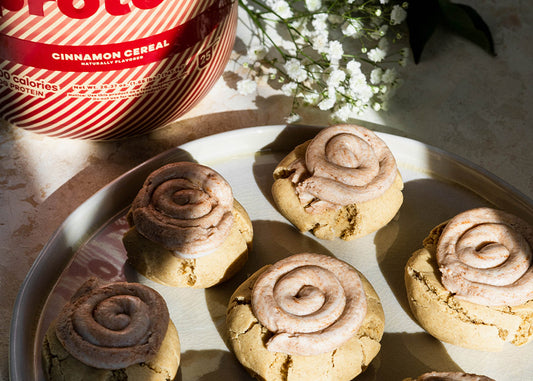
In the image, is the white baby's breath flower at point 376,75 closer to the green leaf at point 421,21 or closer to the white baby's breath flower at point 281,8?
the green leaf at point 421,21

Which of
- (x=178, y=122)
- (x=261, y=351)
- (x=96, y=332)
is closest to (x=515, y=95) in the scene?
(x=178, y=122)

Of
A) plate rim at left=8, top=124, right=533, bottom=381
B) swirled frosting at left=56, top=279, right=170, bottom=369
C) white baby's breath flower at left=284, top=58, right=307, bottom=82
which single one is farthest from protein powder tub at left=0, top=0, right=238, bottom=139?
swirled frosting at left=56, top=279, right=170, bottom=369

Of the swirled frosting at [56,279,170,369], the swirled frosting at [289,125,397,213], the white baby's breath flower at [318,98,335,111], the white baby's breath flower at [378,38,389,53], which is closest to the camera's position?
the swirled frosting at [56,279,170,369]

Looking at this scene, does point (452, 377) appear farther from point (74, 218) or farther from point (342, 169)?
point (74, 218)

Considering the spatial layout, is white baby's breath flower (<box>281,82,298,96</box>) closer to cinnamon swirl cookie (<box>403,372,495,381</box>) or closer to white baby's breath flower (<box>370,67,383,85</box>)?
white baby's breath flower (<box>370,67,383,85</box>)

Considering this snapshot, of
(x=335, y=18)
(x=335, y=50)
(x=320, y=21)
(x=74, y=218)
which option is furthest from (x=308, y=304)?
(x=335, y=18)

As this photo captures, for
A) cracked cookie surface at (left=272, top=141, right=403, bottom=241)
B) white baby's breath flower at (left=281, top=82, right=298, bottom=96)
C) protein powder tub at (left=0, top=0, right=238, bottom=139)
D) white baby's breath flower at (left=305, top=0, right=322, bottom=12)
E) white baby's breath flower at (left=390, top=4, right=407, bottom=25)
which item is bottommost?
cracked cookie surface at (left=272, top=141, right=403, bottom=241)

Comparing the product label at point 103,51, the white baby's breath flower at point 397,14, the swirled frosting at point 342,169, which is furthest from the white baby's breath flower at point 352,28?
the product label at point 103,51
